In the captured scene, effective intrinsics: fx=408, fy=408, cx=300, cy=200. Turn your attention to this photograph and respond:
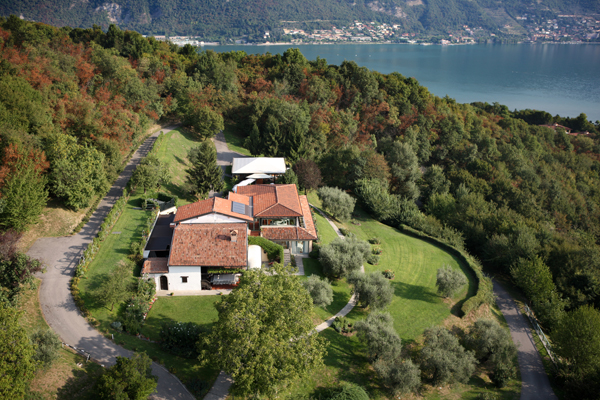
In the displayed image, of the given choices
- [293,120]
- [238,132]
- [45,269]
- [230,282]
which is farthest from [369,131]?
[45,269]

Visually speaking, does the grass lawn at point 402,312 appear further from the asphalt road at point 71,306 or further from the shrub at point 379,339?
the asphalt road at point 71,306

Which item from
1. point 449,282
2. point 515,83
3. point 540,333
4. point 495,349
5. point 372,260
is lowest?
point 540,333

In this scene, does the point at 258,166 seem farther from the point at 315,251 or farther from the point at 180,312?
the point at 180,312

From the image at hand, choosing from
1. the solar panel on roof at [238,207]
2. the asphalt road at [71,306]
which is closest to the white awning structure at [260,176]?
the solar panel on roof at [238,207]

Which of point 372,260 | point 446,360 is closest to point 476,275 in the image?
point 372,260

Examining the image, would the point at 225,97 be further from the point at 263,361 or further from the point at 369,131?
the point at 263,361

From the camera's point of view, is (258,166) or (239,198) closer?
(239,198)
